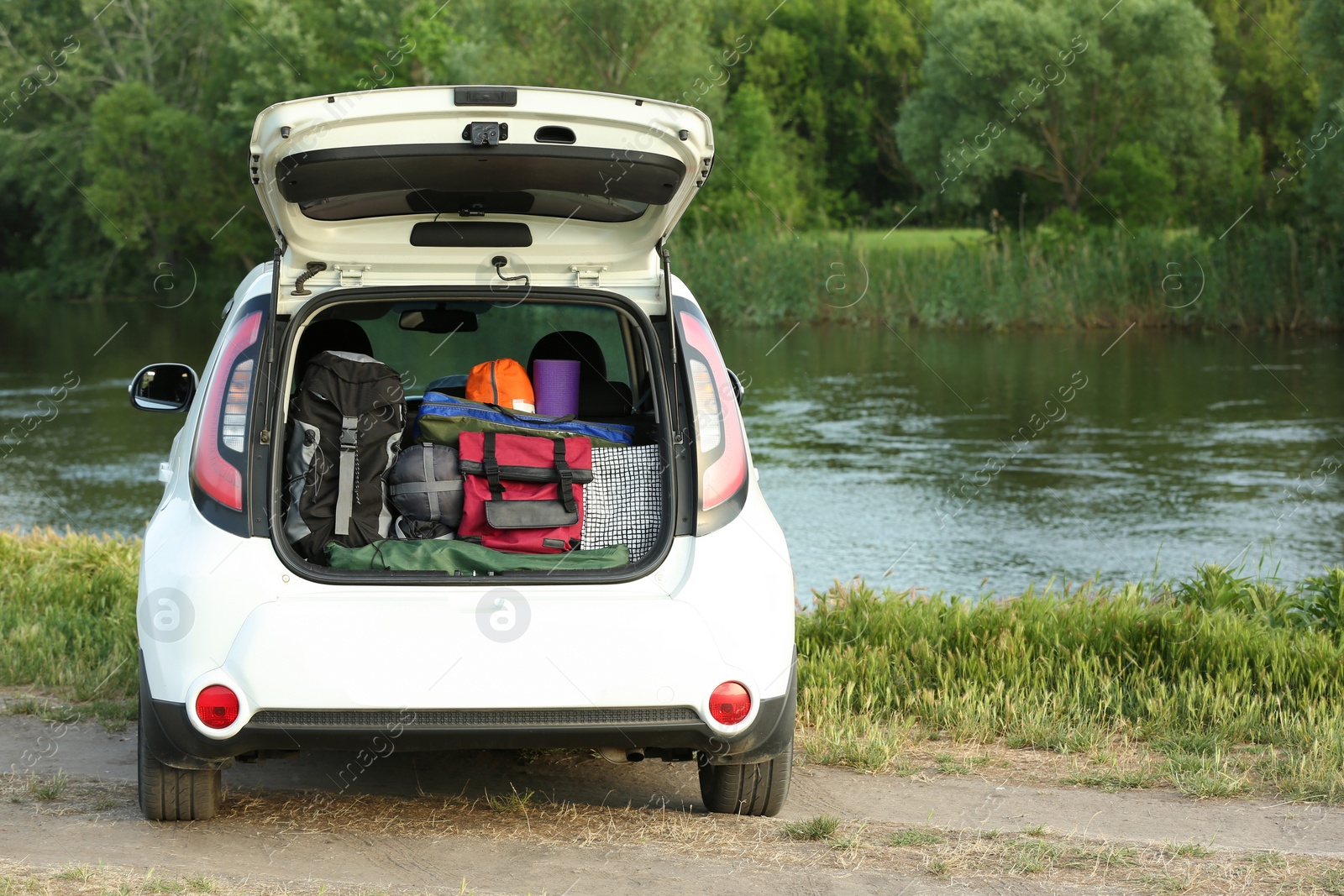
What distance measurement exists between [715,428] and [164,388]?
225cm

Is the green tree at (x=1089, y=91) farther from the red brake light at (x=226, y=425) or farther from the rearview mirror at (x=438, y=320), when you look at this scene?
the red brake light at (x=226, y=425)

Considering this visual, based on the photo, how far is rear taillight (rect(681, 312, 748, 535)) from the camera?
13.0 ft

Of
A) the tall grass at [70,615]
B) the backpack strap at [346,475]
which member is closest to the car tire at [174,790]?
the backpack strap at [346,475]

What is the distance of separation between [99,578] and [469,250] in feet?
13.7

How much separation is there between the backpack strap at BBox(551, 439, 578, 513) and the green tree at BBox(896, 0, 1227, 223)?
39.2 metres

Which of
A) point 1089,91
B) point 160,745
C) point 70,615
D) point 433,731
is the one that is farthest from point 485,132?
point 1089,91

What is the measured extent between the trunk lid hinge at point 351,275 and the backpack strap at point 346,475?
393mm

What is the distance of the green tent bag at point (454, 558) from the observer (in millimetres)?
3965

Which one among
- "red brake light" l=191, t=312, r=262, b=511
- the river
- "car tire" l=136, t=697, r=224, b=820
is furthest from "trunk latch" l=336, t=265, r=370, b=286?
the river

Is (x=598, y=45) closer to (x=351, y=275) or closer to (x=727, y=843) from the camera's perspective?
(x=351, y=275)

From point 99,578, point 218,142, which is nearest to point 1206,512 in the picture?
point 99,578

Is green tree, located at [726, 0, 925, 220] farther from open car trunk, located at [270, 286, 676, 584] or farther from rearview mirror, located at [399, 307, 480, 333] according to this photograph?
open car trunk, located at [270, 286, 676, 584]

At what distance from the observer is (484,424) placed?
4.46 m

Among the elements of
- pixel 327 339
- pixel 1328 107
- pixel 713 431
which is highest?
pixel 1328 107
